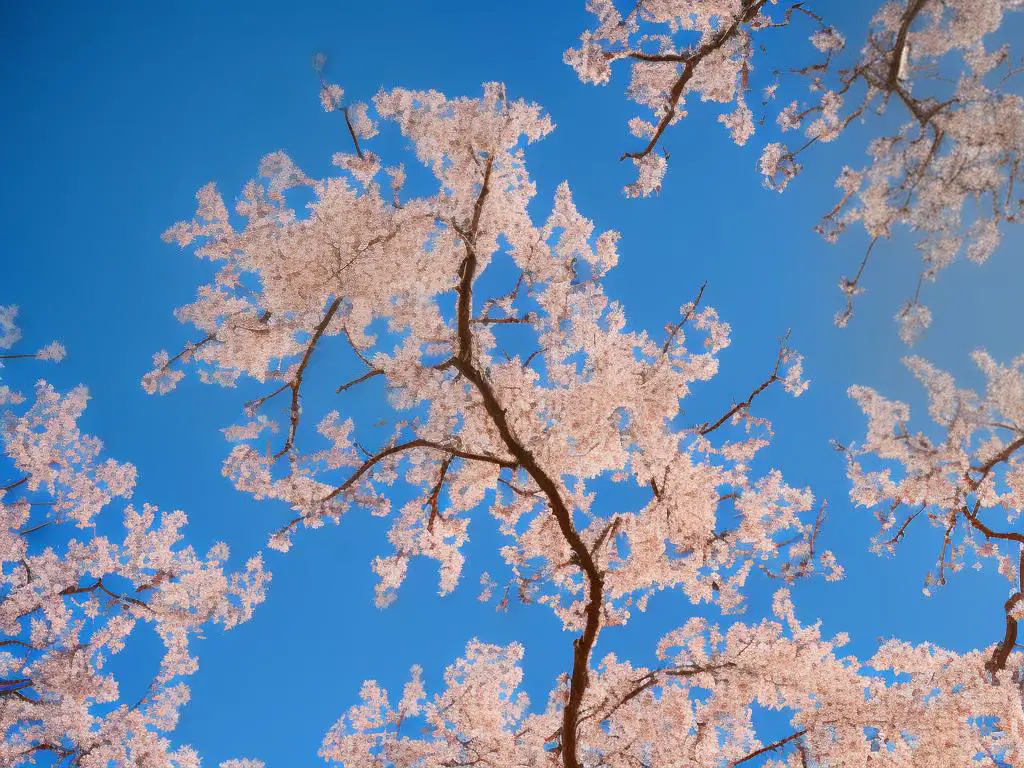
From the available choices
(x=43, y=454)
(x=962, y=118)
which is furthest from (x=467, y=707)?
(x=962, y=118)

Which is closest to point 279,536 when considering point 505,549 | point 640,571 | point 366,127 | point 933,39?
point 505,549

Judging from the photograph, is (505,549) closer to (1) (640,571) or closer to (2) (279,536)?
(1) (640,571)

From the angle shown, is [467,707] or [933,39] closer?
[933,39]

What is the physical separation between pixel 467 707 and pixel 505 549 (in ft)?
11.8

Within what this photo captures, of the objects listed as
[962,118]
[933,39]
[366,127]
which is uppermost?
[366,127]

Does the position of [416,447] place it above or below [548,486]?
above

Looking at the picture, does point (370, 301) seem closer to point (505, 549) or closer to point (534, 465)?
point (534, 465)

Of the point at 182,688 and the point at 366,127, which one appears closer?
the point at 366,127

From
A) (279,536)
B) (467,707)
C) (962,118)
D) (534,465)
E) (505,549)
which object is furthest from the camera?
(467,707)

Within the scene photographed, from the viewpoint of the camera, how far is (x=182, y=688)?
9.93 metres

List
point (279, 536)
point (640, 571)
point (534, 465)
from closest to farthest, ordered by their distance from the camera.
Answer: point (534, 465), point (279, 536), point (640, 571)

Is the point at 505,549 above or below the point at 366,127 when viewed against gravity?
below

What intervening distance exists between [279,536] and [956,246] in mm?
6960

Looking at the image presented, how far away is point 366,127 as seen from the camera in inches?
282
